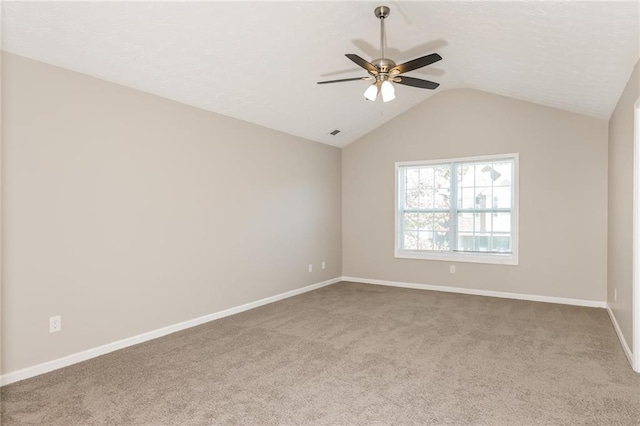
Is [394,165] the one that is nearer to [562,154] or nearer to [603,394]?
[562,154]

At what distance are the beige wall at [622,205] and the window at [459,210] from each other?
1.27 m

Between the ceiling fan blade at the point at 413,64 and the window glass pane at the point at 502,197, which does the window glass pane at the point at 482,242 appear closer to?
the window glass pane at the point at 502,197

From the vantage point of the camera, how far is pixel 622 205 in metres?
3.80

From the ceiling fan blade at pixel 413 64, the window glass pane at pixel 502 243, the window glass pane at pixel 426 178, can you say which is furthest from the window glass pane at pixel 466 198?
the ceiling fan blade at pixel 413 64

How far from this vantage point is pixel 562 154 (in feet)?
17.6

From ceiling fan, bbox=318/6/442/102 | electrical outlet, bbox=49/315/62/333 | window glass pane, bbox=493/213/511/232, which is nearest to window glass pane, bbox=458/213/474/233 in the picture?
window glass pane, bbox=493/213/511/232

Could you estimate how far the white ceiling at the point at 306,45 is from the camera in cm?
279

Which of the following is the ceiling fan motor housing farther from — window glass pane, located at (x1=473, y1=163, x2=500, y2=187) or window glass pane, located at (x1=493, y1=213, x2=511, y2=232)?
window glass pane, located at (x1=493, y1=213, x2=511, y2=232)

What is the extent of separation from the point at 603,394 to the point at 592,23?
8.45ft

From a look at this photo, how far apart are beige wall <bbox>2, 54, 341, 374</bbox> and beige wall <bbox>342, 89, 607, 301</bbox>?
193 cm

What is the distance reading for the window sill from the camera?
227 inches

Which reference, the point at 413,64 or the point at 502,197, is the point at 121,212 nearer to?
the point at 413,64

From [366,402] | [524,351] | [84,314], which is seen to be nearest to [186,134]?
[84,314]

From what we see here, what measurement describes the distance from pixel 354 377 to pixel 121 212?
2594mm
